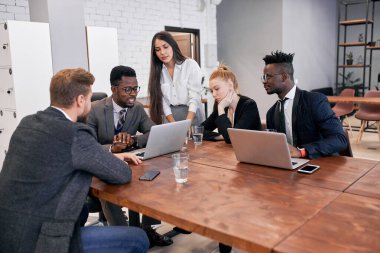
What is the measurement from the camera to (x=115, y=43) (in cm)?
463

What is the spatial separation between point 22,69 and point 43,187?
104 inches

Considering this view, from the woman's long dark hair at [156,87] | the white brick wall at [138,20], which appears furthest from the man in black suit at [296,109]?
the white brick wall at [138,20]

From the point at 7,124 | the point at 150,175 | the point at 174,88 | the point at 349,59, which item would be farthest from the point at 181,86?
the point at 349,59

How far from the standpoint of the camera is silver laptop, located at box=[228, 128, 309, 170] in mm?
1562

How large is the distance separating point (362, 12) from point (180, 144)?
8668mm

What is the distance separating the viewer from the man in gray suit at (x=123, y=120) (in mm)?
2217

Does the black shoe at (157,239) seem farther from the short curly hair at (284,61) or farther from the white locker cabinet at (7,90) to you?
the white locker cabinet at (7,90)

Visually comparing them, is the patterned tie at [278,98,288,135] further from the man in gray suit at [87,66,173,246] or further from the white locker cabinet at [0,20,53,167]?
the white locker cabinet at [0,20,53,167]

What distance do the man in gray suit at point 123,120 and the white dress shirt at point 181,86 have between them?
17.8 inches

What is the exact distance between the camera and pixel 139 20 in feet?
17.8

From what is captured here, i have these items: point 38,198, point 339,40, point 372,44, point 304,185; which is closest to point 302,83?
point 372,44

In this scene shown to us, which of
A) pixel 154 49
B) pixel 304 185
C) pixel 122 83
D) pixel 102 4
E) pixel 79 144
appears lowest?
pixel 304 185

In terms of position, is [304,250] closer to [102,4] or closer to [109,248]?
[109,248]

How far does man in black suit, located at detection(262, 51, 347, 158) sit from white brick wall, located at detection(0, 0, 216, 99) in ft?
11.3
